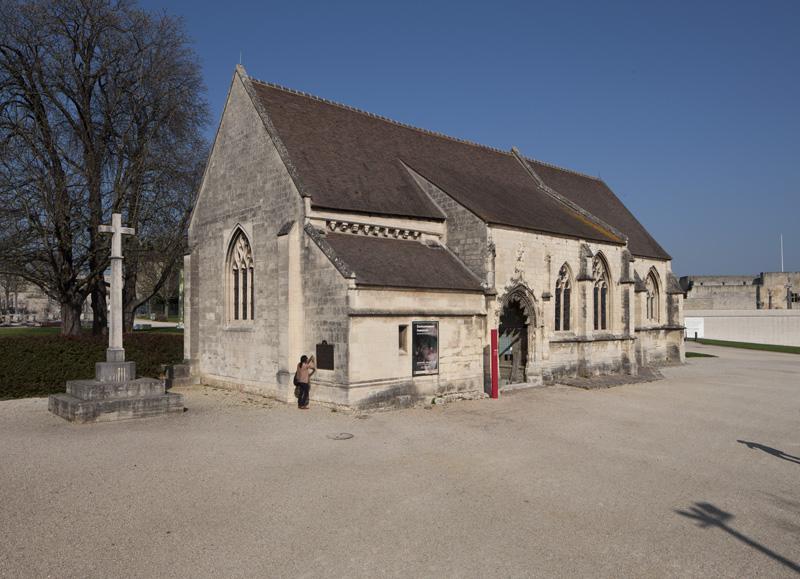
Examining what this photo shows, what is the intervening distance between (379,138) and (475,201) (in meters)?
5.01

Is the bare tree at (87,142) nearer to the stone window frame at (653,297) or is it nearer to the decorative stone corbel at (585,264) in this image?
the decorative stone corbel at (585,264)

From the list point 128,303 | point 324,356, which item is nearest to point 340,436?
point 324,356

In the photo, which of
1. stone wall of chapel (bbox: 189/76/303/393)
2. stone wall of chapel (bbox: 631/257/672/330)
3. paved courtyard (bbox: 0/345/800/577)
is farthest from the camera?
stone wall of chapel (bbox: 631/257/672/330)

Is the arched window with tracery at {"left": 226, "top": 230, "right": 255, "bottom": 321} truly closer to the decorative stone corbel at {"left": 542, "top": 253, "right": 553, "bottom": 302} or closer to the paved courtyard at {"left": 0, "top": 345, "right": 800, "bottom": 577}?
the paved courtyard at {"left": 0, "top": 345, "right": 800, "bottom": 577}

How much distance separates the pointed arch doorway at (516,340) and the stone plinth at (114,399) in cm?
1187

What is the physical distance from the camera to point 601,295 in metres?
26.5

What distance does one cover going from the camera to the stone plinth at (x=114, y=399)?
46.2 feet

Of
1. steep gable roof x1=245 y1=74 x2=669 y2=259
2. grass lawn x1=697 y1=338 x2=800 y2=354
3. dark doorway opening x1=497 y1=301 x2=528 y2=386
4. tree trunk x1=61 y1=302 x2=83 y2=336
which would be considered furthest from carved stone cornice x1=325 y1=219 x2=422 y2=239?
grass lawn x1=697 y1=338 x2=800 y2=354

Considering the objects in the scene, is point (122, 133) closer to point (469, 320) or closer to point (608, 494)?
point (469, 320)

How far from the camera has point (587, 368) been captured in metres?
24.3

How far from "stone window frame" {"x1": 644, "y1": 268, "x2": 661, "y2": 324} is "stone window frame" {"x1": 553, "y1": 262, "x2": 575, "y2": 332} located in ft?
36.1

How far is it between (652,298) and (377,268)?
73.3 ft

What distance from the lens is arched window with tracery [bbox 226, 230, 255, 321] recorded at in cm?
2062

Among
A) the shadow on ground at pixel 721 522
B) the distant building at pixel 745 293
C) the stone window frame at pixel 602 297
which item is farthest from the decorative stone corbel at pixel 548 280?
the distant building at pixel 745 293
